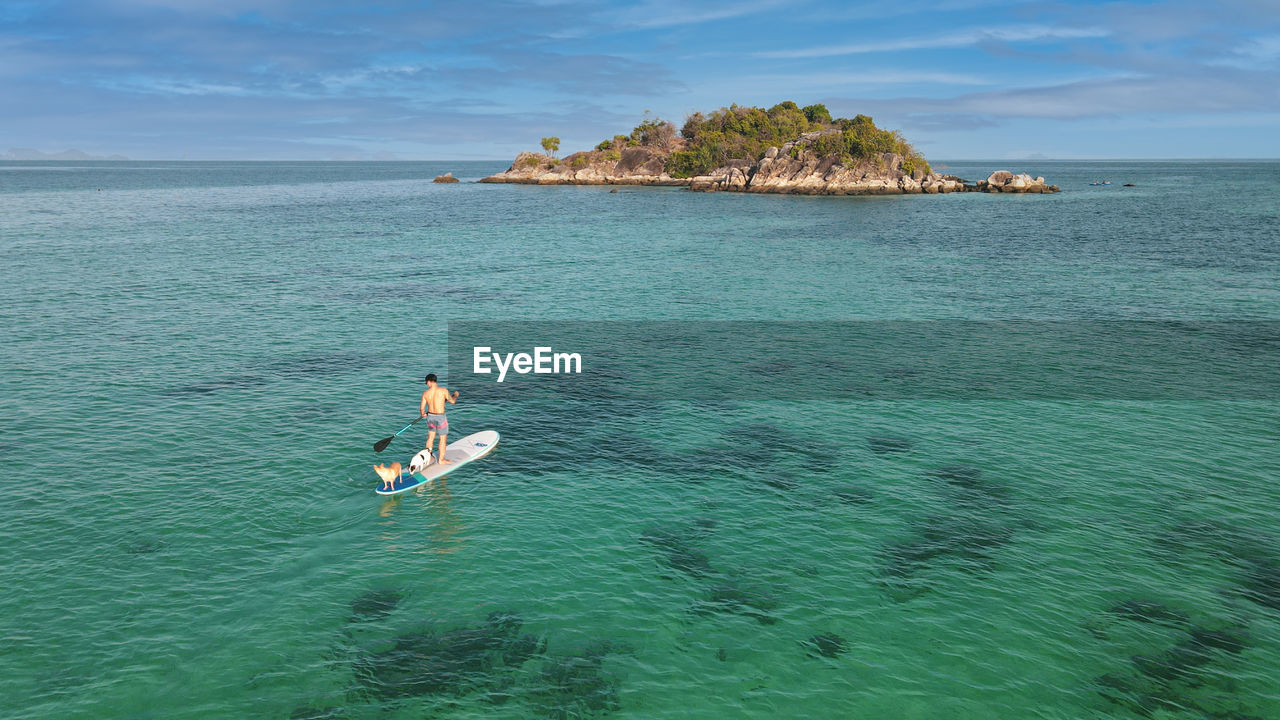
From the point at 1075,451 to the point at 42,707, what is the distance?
3304cm

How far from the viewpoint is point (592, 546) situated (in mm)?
21969

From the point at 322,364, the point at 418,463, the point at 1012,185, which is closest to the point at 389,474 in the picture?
the point at 418,463

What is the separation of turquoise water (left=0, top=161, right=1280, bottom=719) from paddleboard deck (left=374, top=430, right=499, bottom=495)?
491 mm

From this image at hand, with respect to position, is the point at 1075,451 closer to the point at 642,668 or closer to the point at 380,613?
the point at 642,668

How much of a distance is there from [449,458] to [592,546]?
26.6 ft

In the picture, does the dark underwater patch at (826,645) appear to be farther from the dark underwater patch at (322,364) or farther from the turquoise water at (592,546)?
the dark underwater patch at (322,364)

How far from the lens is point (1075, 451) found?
28422mm

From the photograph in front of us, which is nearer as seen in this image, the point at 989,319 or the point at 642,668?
the point at 642,668

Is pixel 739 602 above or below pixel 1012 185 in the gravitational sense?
below

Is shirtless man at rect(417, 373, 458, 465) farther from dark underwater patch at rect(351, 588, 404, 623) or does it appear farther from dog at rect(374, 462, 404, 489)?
dark underwater patch at rect(351, 588, 404, 623)

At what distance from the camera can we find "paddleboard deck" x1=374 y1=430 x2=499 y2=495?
82.6 feet

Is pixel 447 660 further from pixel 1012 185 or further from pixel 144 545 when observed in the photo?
pixel 1012 185

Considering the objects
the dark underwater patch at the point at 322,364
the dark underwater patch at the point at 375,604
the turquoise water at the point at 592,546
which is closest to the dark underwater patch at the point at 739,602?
the turquoise water at the point at 592,546

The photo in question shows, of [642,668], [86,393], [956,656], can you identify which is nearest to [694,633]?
[642,668]
